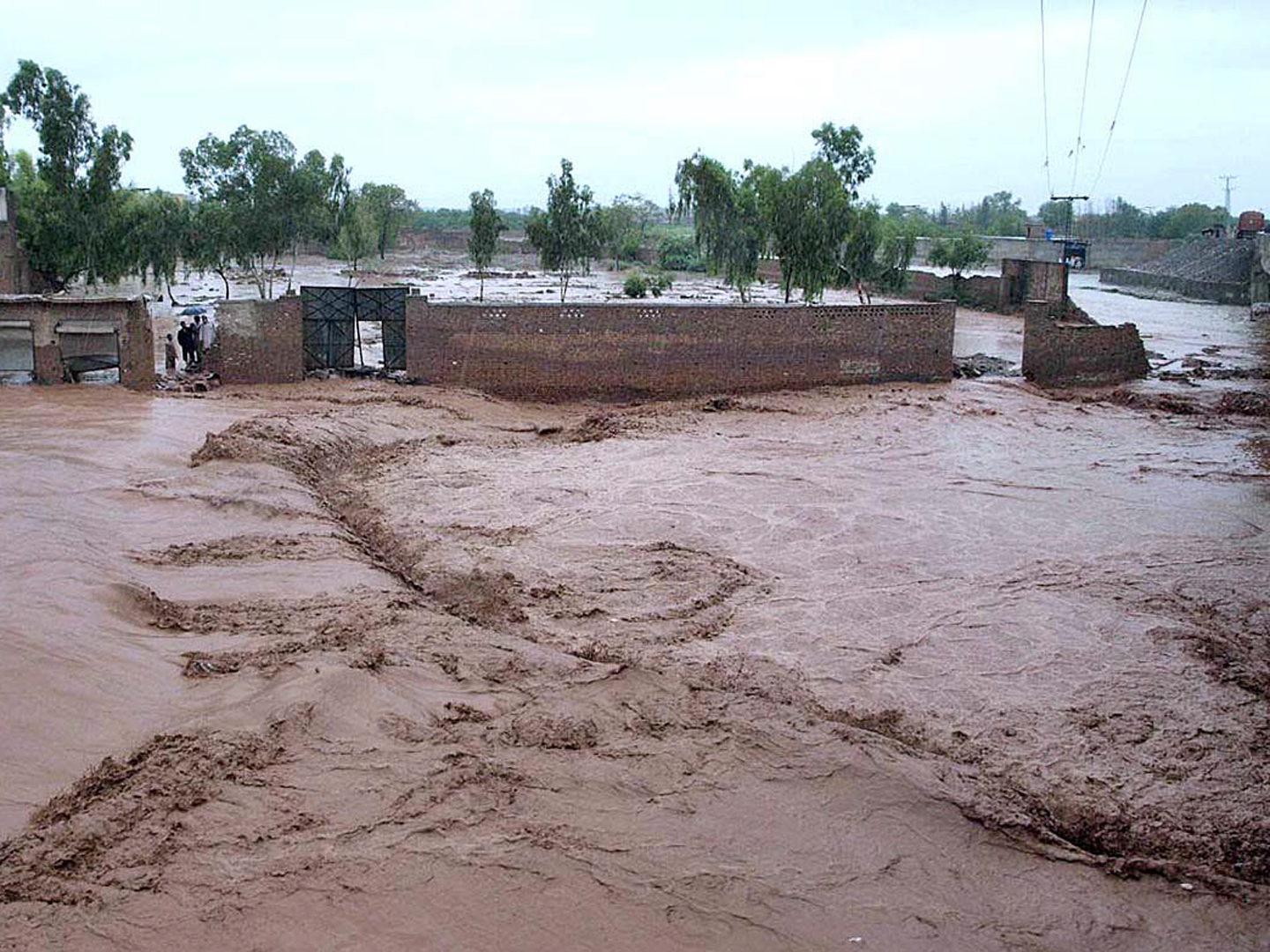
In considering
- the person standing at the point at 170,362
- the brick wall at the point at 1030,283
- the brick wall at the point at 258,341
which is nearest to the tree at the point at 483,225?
the person standing at the point at 170,362

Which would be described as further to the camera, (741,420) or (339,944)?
(741,420)

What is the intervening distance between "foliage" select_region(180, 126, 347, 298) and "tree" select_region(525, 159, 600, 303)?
21.2 ft

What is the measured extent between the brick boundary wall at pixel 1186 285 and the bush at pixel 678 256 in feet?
80.0

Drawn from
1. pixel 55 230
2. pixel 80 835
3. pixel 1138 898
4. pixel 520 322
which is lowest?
→ pixel 1138 898

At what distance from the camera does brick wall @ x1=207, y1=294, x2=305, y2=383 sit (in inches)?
872

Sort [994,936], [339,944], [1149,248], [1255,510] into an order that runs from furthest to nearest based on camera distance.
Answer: [1149,248] → [1255,510] → [994,936] → [339,944]

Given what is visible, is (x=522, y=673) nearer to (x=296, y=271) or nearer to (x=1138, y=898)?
(x=1138, y=898)

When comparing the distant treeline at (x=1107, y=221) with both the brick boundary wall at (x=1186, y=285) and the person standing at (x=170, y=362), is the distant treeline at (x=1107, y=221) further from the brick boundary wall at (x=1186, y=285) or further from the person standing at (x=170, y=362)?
the person standing at (x=170, y=362)

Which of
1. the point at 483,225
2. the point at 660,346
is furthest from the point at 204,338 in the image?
the point at 483,225

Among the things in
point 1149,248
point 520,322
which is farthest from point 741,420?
point 1149,248

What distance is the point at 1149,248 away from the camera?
3167 inches

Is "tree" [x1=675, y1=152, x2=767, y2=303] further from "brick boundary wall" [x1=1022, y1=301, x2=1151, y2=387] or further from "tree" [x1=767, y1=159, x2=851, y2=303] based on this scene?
"brick boundary wall" [x1=1022, y1=301, x2=1151, y2=387]

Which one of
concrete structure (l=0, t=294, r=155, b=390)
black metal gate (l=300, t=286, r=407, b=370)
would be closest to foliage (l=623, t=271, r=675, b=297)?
black metal gate (l=300, t=286, r=407, b=370)

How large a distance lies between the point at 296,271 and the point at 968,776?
50.2 metres
